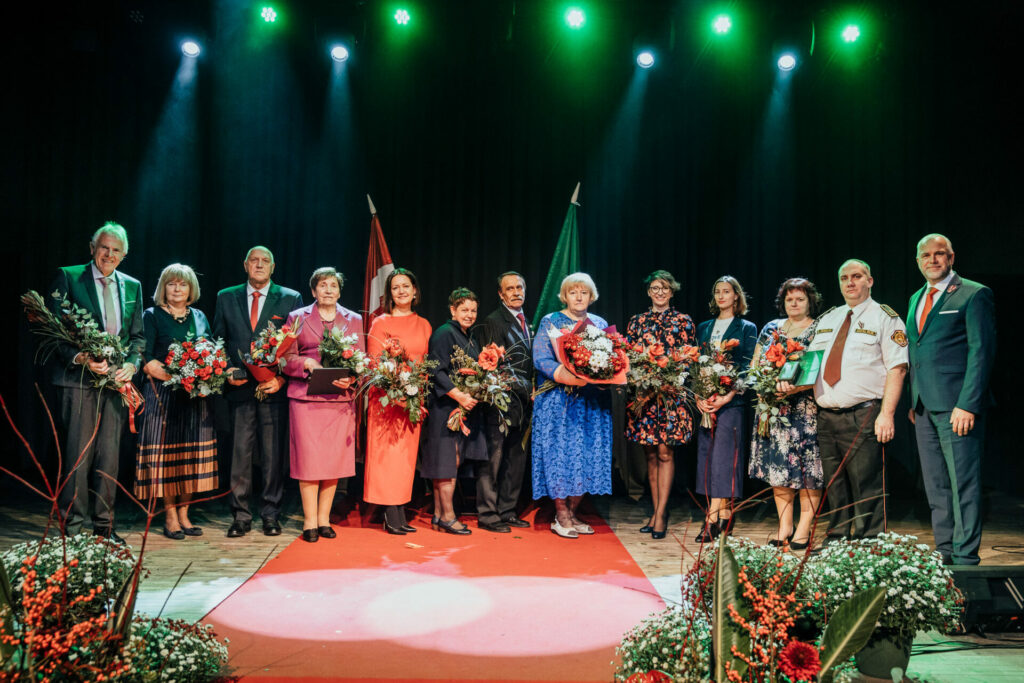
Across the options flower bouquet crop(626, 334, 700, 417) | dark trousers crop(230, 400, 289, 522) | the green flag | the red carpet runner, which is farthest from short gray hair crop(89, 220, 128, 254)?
flower bouquet crop(626, 334, 700, 417)

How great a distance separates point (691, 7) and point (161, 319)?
5.22 m

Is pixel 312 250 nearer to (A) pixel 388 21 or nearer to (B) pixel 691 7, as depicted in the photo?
(A) pixel 388 21

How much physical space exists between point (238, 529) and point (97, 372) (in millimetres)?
1334

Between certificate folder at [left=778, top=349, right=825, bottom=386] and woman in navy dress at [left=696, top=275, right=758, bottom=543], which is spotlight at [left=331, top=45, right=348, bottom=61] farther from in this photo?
certificate folder at [left=778, top=349, right=825, bottom=386]

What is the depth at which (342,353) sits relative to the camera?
4.28m

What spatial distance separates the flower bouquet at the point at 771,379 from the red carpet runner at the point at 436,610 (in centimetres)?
127

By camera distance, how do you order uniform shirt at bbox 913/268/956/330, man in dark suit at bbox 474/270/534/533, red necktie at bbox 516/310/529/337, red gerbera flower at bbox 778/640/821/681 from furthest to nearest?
1. red necktie at bbox 516/310/529/337
2. man in dark suit at bbox 474/270/534/533
3. uniform shirt at bbox 913/268/956/330
4. red gerbera flower at bbox 778/640/821/681

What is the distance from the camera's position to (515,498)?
15.9 feet

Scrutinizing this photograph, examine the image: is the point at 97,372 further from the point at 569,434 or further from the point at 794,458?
the point at 794,458

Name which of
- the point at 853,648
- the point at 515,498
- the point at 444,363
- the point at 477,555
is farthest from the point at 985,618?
the point at 444,363

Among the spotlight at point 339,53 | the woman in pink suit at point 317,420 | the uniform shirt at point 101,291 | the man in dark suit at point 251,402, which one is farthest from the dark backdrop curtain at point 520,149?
the uniform shirt at point 101,291

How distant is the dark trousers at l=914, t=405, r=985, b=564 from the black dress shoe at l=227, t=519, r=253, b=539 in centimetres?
415

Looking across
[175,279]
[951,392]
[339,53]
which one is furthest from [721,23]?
[175,279]

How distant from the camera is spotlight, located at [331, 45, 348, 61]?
6168 mm
